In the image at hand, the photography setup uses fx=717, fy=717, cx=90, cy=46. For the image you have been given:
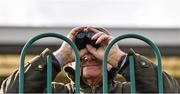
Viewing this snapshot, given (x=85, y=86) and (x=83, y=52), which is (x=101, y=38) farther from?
(x=85, y=86)

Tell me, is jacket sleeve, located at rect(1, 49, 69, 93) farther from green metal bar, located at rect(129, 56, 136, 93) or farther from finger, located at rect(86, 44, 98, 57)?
green metal bar, located at rect(129, 56, 136, 93)

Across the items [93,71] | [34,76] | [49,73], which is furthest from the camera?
[93,71]

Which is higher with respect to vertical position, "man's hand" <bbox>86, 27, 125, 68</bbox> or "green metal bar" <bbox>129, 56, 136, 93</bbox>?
"man's hand" <bbox>86, 27, 125, 68</bbox>

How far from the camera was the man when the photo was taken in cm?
428

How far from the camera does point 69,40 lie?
414cm

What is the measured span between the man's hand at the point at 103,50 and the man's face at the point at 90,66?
0.03 m

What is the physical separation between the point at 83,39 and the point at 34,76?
1.29 feet

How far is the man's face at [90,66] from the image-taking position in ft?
14.5

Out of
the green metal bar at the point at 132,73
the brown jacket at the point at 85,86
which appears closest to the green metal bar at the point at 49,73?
the brown jacket at the point at 85,86

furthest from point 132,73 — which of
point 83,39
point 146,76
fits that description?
point 83,39

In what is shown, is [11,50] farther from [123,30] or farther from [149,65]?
[149,65]

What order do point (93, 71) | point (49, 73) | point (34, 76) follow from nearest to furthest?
point (49, 73), point (34, 76), point (93, 71)

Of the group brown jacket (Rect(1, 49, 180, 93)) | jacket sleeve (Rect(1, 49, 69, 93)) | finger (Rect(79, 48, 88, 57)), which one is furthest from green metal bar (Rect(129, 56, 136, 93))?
jacket sleeve (Rect(1, 49, 69, 93))

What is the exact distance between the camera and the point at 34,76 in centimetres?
428
